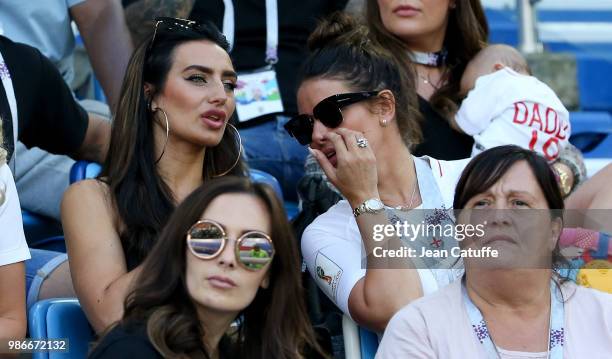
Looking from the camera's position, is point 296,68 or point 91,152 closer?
point 91,152

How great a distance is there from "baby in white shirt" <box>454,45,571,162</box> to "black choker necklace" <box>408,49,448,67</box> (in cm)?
28

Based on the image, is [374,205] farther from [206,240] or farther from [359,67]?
[206,240]

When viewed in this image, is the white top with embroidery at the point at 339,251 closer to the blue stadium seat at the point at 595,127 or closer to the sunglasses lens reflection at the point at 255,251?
the sunglasses lens reflection at the point at 255,251

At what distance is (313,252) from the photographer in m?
3.36

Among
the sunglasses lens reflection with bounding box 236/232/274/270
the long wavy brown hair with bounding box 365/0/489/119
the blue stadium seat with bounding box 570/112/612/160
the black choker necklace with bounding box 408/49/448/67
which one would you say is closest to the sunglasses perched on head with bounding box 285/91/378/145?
the long wavy brown hair with bounding box 365/0/489/119

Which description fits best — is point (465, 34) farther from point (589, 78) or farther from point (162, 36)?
point (589, 78)

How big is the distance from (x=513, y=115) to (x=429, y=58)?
0.53 meters

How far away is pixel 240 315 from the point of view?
8.95ft

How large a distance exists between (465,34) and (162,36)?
1.33 m

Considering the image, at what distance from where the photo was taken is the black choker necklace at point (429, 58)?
429 centimetres

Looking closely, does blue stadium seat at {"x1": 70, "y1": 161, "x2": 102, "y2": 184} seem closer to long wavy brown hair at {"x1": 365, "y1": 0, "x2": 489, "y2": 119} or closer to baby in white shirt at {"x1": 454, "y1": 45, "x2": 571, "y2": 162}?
long wavy brown hair at {"x1": 365, "y1": 0, "x2": 489, "y2": 119}

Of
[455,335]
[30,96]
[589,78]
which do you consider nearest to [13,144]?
[30,96]

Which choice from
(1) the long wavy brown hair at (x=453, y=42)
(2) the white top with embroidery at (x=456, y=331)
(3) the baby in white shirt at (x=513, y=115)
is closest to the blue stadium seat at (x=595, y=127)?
(1) the long wavy brown hair at (x=453, y=42)

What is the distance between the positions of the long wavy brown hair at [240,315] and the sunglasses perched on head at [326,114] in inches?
33.5
